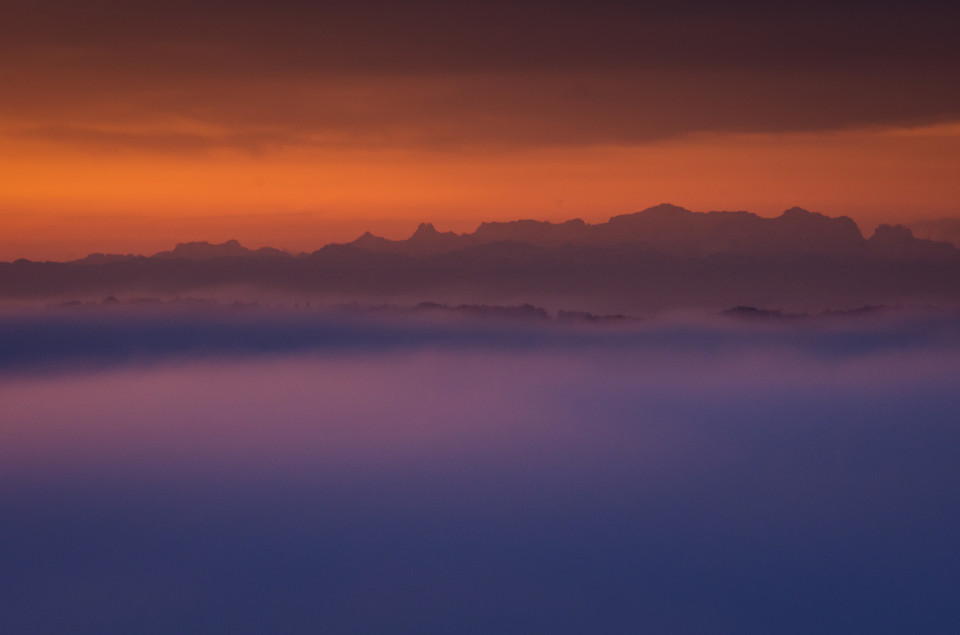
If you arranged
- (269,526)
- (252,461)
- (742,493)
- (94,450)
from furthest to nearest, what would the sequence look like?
(94,450), (252,461), (742,493), (269,526)

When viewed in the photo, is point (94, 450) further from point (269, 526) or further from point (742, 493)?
point (742, 493)

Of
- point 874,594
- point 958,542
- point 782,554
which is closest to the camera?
point 958,542

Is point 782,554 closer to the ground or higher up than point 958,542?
closer to the ground

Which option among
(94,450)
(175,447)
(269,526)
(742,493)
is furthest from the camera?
(94,450)

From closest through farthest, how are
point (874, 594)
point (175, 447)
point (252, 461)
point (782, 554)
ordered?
point (874, 594) < point (782, 554) < point (252, 461) < point (175, 447)

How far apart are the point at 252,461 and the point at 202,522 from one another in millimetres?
26622

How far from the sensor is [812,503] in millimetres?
109562

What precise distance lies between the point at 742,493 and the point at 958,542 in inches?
1539

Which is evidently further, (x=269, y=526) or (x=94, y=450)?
Answer: (x=94, y=450)

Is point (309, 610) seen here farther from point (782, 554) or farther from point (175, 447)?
point (175, 447)

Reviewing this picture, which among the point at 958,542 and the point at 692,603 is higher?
the point at 958,542

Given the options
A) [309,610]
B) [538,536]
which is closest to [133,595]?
[309,610]

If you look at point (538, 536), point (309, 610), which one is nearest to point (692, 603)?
point (538, 536)

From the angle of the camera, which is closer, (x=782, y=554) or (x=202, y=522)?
(x=782, y=554)
